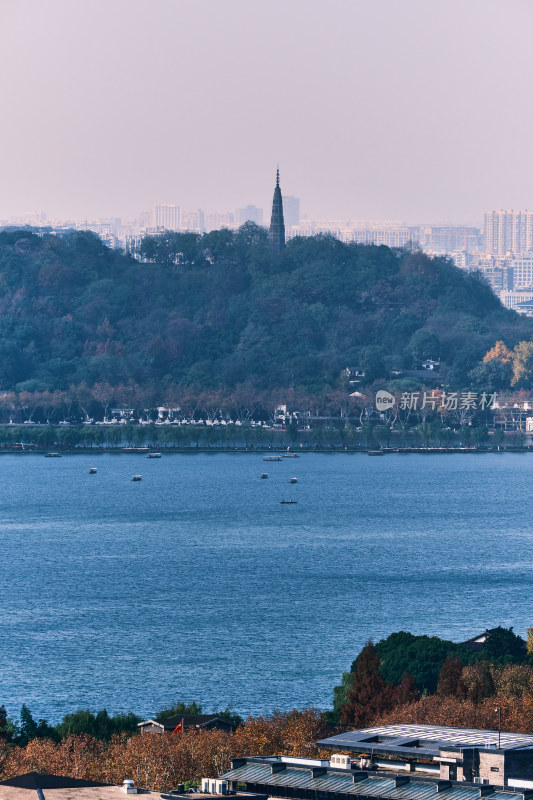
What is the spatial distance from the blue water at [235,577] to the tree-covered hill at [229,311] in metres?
32.9

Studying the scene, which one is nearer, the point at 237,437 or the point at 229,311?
the point at 237,437

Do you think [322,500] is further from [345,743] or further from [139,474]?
[345,743]

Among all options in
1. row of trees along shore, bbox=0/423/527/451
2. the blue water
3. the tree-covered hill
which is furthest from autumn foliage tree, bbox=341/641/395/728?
the tree-covered hill

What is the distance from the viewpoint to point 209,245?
123 m

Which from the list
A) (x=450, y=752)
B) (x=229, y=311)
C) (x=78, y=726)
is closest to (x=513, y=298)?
(x=229, y=311)

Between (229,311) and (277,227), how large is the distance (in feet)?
33.0

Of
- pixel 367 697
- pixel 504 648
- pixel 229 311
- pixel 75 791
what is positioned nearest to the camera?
pixel 75 791

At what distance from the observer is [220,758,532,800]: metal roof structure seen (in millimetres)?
13734

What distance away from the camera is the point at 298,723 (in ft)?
63.4

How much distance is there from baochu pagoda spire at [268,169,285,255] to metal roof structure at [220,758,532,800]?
361 feet

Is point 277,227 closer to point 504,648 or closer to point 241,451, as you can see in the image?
point 241,451

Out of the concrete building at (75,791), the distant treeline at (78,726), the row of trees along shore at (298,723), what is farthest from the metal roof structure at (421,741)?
the distant treeline at (78,726)

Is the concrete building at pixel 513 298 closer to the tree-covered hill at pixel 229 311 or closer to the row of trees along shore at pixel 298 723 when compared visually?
the tree-covered hill at pixel 229 311

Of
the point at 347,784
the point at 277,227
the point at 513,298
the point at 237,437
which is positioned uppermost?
the point at 277,227
